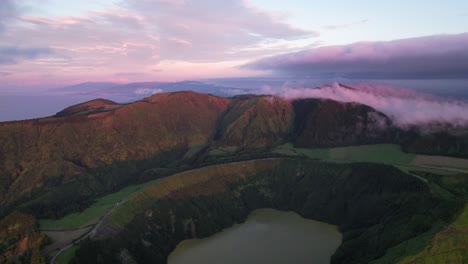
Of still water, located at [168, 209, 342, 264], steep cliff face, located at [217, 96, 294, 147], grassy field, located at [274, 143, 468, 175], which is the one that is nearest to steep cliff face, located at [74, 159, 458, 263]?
still water, located at [168, 209, 342, 264]

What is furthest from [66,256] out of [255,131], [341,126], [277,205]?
[341,126]

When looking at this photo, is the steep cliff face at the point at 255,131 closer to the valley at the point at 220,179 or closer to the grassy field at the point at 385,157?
the valley at the point at 220,179

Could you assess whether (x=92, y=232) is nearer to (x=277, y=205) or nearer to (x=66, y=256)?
(x=66, y=256)

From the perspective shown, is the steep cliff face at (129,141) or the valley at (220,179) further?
the steep cliff face at (129,141)

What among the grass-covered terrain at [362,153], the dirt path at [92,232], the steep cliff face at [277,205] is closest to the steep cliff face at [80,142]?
the dirt path at [92,232]

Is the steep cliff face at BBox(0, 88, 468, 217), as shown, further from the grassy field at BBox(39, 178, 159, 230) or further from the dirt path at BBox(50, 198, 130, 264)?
the dirt path at BBox(50, 198, 130, 264)

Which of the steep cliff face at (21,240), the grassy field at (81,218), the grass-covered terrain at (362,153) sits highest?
the steep cliff face at (21,240)

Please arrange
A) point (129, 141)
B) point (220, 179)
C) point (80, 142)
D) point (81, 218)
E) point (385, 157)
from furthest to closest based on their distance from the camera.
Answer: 1. point (129, 141)
2. point (80, 142)
3. point (385, 157)
4. point (220, 179)
5. point (81, 218)
